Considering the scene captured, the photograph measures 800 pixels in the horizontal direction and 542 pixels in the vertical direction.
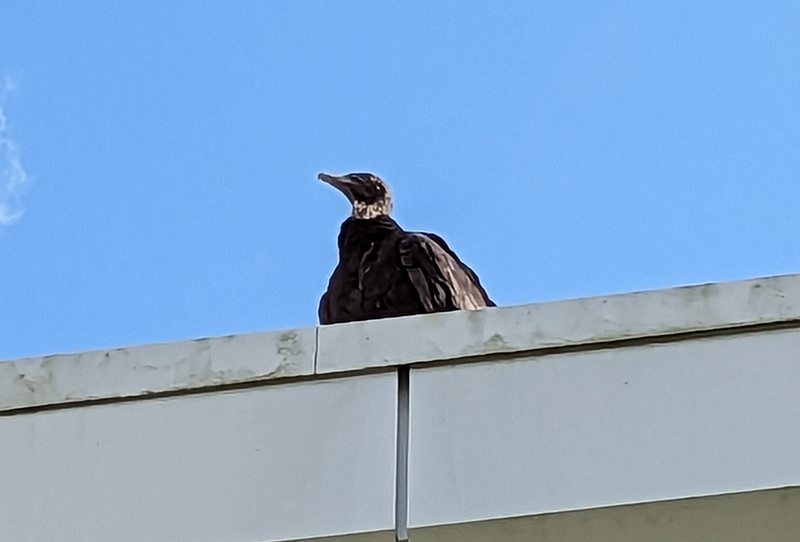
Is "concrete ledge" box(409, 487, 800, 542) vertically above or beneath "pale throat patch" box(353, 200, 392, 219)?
beneath

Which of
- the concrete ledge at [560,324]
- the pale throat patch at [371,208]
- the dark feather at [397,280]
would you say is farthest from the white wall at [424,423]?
the pale throat patch at [371,208]

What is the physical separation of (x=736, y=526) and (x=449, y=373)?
0.50 m

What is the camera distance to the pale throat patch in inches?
214

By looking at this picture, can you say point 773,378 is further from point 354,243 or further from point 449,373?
point 354,243

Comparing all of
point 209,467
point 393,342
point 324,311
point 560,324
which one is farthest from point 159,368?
point 324,311

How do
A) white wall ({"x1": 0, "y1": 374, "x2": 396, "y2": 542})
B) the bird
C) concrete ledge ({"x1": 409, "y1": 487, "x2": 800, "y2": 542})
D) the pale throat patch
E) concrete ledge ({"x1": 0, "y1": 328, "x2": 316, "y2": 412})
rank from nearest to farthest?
concrete ledge ({"x1": 409, "y1": 487, "x2": 800, "y2": 542})
white wall ({"x1": 0, "y1": 374, "x2": 396, "y2": 542})
concrete ledge ({"x1": 0, "y1": 328, "x2": 316, "y2": 412})
the bird
the pale throat patch

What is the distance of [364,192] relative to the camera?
18.3 ft

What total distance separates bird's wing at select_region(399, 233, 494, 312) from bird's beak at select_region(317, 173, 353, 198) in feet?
3.50

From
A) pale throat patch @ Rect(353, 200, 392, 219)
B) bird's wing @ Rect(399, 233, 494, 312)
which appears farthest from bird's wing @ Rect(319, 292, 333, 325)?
pale throat patch @ Rect(353, 200, 392, 219)

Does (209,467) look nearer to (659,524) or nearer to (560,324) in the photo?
(560,324)

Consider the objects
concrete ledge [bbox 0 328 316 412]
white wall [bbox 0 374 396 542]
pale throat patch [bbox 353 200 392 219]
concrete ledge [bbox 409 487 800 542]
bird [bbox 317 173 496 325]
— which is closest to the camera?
concrete ledge [bbox 409 487 800 542]

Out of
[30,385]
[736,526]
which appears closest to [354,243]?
[30,385]

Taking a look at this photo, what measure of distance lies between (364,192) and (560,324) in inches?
116

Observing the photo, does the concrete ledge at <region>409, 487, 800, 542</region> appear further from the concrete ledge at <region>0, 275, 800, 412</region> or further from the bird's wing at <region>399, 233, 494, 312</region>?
the bird's wing at <region>399, 233, 494, 312</region>
